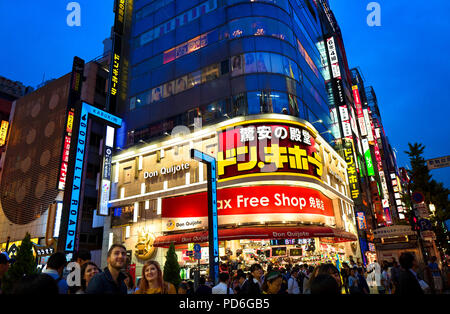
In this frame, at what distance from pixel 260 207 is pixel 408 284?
1657cm

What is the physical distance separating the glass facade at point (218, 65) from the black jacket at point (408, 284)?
62.5 feet

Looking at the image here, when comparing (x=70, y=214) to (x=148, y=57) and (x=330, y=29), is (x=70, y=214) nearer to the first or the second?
(x=148, y=57)

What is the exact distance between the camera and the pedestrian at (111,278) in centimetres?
375

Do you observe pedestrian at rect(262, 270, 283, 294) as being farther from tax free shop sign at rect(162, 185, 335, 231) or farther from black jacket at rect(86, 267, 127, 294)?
tax free shop sign at rect(162, 185, 335, 231)

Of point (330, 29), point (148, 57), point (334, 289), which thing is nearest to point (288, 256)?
point (334, 289)

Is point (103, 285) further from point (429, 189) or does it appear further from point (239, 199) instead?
point (429, 189)

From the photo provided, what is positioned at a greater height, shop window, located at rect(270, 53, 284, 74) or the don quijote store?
shop window, located at rect(270, 53, 284, 74)

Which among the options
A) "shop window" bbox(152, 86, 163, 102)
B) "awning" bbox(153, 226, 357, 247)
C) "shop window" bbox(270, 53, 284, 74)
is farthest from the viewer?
"shop window" bbox(152, 86, 163, 102)

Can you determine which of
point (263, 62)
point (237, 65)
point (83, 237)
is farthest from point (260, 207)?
point (83, 237)

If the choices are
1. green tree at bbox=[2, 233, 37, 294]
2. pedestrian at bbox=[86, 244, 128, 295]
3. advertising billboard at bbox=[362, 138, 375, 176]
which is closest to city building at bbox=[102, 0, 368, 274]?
green tree at bbox=[2, 233, 37, 294]

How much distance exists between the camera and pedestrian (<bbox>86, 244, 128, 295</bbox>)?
12.3 feet

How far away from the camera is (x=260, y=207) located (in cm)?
2077

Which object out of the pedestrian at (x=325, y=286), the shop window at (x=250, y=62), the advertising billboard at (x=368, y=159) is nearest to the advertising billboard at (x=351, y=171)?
the advertising billboard at (x=368, y=159)

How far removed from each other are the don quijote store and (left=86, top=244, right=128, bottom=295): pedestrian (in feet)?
47.5
